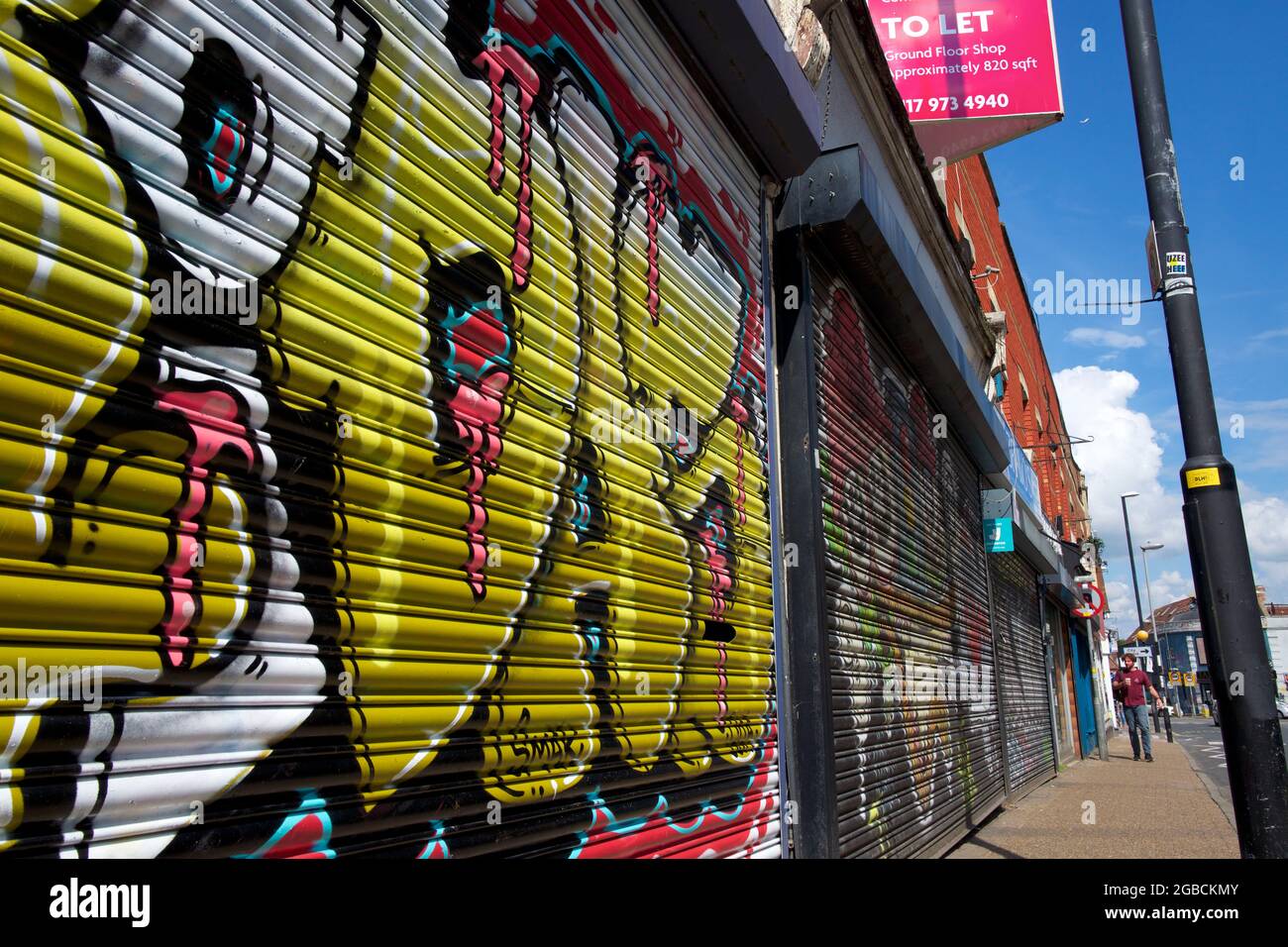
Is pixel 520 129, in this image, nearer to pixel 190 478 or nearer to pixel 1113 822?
pixel 190 478

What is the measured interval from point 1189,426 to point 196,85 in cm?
530

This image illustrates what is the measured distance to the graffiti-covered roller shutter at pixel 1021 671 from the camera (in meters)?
13.4

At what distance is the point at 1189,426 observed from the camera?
17.8ft

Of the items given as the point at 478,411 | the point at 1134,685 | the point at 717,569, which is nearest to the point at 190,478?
the point at 478,411

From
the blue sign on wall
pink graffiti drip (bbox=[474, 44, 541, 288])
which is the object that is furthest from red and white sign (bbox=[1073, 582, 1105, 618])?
pink graffiti drip (bbox=[474, 44, 541, 288])

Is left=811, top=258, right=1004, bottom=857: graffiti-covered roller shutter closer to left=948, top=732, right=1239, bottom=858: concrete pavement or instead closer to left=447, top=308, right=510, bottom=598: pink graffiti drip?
left=948, top=732, right=1239, bottom=858: concrete pavement

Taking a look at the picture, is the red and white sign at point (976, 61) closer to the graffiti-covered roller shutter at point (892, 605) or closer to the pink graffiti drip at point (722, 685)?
the graffiti-covered roller shutter at point (892, 605)

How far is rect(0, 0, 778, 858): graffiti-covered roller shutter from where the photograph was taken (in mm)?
1865

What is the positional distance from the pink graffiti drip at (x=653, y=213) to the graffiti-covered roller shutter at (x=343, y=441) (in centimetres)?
2

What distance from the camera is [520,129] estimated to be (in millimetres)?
3488

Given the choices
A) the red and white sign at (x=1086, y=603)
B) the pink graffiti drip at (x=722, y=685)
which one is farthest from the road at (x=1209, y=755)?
the pink graffiti drip at (x=722, y=685)

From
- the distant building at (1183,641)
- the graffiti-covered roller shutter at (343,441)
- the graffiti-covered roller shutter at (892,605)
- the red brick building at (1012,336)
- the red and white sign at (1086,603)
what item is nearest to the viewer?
the graffiti-covered roller shutter at (343,441)

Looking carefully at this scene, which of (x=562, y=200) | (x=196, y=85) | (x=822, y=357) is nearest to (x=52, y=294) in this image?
(x=196, y=85)

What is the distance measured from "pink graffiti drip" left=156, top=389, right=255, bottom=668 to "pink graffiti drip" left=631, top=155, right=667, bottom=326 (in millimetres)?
2489
